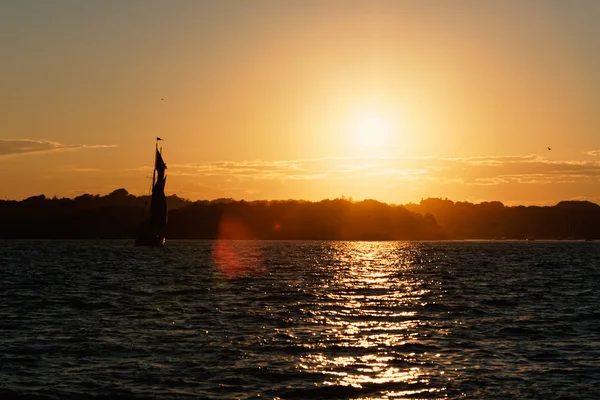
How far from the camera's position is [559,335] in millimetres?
34250

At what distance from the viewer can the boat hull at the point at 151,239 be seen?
16319cm

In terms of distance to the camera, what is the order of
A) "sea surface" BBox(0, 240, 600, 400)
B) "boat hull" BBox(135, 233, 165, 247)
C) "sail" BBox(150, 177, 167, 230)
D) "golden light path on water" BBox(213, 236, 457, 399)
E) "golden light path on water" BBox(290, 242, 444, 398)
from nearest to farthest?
1. "sea surface" BBox(0, 240, 600, 400)
2. "golden light path on water" BBox(213, 236, 457, 399)
3. "golden light path on water" BBox(290, 242, 444, 398)
4. "sail" BBox(150, 177, 167, 230)
5. "boat hull" BBox(135, 233, 165, 247)

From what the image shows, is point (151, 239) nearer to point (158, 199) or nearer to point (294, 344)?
point (158, 199)

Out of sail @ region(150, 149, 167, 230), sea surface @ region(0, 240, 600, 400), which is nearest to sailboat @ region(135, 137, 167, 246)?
sail @ region(150, 149, 167, 230)

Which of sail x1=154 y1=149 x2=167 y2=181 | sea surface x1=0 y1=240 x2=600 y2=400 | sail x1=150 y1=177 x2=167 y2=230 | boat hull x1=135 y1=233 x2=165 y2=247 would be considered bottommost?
sea surface x1=0 y1=240 x2=600 y2=400

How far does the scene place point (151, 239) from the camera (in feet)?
538

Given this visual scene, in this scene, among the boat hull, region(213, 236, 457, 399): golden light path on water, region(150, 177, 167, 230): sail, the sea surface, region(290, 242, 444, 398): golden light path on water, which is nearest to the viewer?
the sea surface

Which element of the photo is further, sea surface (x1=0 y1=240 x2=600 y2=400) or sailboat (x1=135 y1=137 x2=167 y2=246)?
sailboat (x1=135 y1=137 x2=167 y2=246)

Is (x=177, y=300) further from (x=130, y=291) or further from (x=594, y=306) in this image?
(x=594, y=306)

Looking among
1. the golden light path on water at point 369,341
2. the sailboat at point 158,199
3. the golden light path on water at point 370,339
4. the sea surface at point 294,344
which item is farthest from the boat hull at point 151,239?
the golden light path on water at point 369,341

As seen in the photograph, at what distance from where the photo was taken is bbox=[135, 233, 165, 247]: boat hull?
16319 cm

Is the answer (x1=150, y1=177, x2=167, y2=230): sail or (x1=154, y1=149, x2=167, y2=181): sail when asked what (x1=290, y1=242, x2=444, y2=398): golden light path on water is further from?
(x1=154, y1=149, x2=167, y2=181): sail

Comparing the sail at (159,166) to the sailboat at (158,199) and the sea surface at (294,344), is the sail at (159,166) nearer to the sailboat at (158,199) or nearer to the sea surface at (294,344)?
the sailboat at (158,199)

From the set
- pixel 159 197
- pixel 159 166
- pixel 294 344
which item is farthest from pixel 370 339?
pixel 159 166
